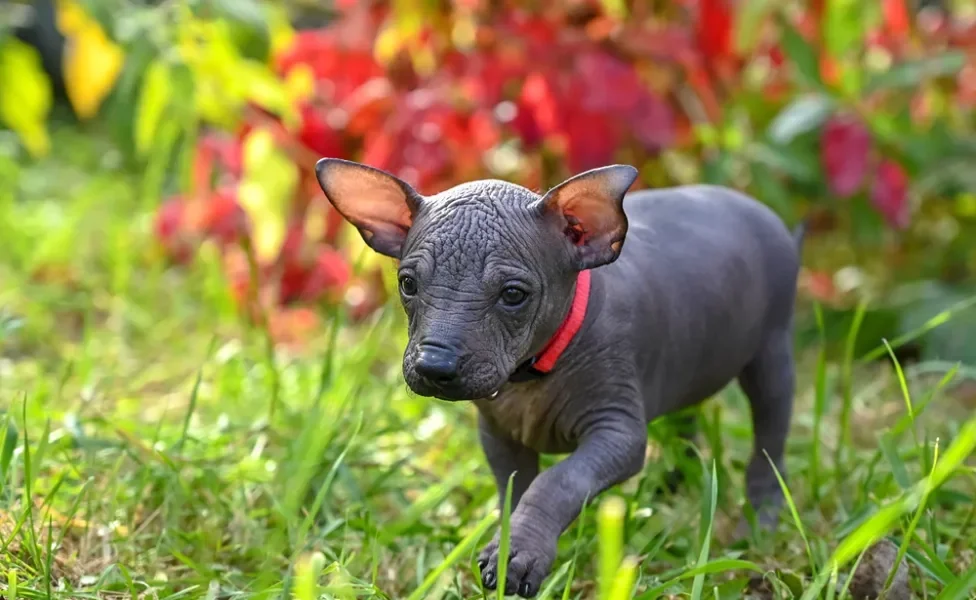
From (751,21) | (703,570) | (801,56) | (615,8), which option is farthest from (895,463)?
(615,8)

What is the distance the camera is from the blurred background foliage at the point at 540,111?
326 centimetres

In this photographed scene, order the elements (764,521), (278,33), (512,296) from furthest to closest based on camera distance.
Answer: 1. (278,33)
2. (764,521)
3. (512,296)

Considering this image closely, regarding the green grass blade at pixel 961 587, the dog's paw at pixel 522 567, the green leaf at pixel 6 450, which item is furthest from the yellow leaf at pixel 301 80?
the green grass blade at pixel 961 587

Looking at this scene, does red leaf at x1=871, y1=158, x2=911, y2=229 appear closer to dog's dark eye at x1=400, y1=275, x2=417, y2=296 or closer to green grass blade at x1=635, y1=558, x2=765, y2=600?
green grass blade at x1=635, y1=558, x2=765, y2=600

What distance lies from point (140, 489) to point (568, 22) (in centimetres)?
205

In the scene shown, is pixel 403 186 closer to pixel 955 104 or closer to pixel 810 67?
pixel 810 67

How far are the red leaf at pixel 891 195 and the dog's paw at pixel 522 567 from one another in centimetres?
234

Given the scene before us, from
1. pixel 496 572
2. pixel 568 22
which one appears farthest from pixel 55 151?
pixel 496 572

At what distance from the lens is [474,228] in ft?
5.51

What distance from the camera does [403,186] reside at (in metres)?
1.78

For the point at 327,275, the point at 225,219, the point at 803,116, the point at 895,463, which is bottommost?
the point at 327,275

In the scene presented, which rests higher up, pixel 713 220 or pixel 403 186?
pixel 403 186

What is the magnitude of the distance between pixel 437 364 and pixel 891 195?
→ 7.97 ft

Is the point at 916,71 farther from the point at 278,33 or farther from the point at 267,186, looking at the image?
the point at 278,33
